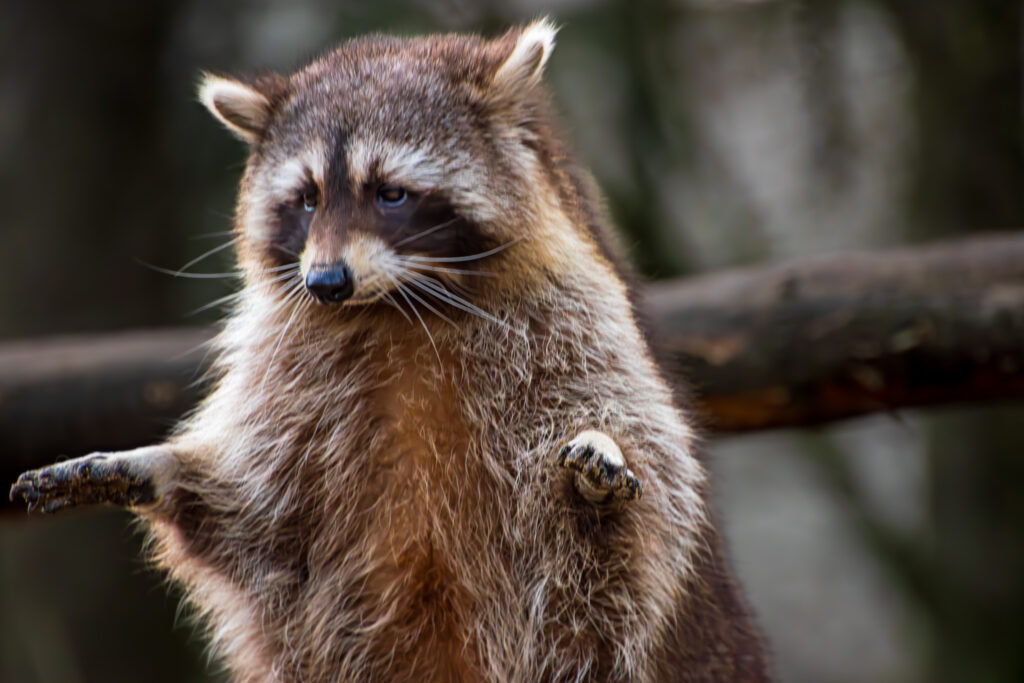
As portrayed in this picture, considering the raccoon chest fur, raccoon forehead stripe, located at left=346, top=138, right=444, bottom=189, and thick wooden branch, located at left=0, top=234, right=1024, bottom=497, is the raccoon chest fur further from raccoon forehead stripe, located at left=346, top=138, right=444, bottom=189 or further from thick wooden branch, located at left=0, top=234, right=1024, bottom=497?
thick wooden branch, located at left=0, top=234, right=1024, bottom=497

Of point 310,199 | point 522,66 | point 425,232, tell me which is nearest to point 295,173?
point 310,199

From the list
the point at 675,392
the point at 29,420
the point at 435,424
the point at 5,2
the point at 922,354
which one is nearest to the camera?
the point at 435,424

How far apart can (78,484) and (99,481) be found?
5 centimetres

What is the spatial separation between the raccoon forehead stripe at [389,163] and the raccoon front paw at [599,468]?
29.2 inches

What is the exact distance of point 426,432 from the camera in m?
2.65

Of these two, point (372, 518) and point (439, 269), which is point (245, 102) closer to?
point (439, 269)

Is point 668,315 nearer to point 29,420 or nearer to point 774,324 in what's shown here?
point 774,324

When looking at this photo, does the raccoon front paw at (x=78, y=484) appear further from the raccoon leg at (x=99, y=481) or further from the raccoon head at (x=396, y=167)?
the raccoon head at (x=396, y=167)

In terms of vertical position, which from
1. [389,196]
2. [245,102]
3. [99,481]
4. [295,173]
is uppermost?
[245,102]

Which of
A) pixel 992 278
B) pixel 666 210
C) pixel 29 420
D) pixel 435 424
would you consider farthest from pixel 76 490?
pixel 666 210

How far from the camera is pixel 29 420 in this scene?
436 cm

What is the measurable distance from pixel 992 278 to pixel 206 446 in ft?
10.1

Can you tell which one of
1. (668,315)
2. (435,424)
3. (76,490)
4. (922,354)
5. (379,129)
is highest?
(379,129)

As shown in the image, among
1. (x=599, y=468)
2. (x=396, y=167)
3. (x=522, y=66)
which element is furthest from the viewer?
(x=522, y=66)
